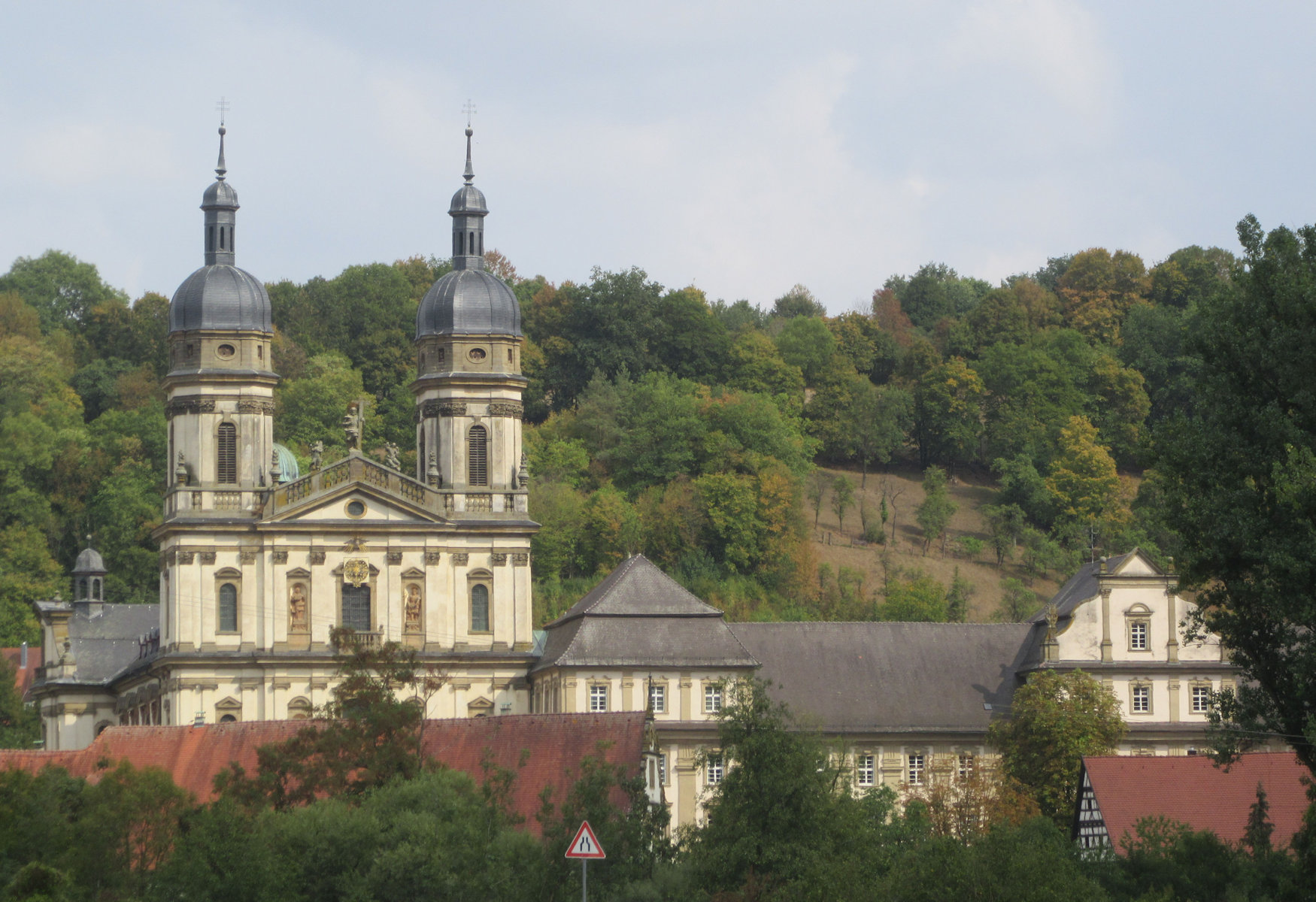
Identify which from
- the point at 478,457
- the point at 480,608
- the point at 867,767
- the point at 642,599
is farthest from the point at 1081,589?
the point at 478,457

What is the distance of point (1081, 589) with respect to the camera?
77.2 meters

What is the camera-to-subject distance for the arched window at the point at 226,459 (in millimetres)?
76625

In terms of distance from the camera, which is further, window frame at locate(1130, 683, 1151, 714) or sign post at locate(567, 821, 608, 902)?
window frame at locate(1130, 683, 1151, 714)

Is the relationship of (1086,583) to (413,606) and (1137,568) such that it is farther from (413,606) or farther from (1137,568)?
(413,606)

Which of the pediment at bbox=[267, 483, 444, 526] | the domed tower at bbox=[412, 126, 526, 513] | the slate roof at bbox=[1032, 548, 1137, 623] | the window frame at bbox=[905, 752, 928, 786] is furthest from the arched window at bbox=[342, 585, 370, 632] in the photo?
the slate roof at bbox=[1032, 548, 1137, 623]

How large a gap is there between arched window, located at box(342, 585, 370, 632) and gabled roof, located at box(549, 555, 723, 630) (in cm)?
575

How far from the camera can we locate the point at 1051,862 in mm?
41594

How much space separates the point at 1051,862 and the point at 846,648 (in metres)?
35.7

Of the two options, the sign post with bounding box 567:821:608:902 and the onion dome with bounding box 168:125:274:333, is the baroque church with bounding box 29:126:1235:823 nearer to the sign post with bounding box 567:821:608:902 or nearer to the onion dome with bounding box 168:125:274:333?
the onion dome with bounding box 168:125:274:333

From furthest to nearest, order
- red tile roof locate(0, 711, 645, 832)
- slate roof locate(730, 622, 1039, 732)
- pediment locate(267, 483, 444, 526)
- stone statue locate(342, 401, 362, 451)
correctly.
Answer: stone statue locate(342, 401, 362, 451), pediment locate(267, 483, 444, 526), slate roof locate(730, 622, 1039, 732), red tile roof locate(0, 711, 645, 832)

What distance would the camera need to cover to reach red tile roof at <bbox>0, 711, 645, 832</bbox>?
188 feet

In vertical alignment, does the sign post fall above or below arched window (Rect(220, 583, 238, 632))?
below

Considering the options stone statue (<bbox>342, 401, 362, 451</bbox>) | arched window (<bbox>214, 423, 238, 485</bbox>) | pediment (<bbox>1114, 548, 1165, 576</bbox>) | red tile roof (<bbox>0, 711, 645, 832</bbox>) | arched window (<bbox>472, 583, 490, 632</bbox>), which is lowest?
red tile roof (<bbox>0, 711, 645, 832</bbox>)

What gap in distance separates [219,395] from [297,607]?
6583 millimetres
